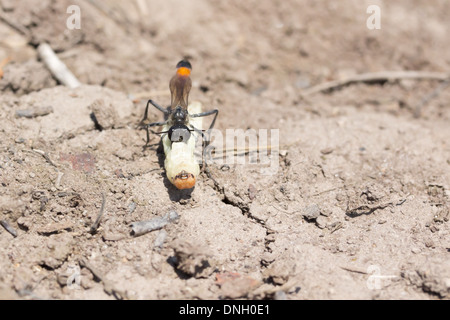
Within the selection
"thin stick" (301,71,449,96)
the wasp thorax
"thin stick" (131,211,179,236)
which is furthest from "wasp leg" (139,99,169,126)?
"thin stick" (301,71,449,96)

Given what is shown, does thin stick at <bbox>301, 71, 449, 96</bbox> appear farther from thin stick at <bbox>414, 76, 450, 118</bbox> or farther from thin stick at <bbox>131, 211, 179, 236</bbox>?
thin stick at <bbox>131, 211, 179, 236</bbox>

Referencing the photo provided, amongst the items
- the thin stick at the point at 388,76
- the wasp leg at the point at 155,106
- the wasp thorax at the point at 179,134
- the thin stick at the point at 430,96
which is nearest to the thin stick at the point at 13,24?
the wasp leg at the point at 155,106

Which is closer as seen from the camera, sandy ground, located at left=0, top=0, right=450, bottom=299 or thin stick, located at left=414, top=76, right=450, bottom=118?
sandy ground, located at left=0, top=0, right=450, bottom=299

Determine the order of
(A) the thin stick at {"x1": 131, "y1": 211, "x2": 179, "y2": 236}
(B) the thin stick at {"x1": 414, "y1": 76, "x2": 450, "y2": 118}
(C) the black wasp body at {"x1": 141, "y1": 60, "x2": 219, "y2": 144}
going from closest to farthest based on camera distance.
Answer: (A) the thin stick at {"x1": 131, "y1": 211, "x2": 179, "y2": 236} → (C) the black wasp body at {"x1": 141, "y1": 60, "x2": 219, "y2": 144} → (B) the thin stick at {"x1": 414, "y1": 76, "x2": 450, "y2": 118}

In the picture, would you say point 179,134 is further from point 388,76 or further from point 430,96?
point 430,96

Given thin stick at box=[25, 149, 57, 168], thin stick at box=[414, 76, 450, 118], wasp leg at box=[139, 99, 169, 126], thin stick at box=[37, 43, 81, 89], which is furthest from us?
thin stick at box=[414, 76, 450, 118]

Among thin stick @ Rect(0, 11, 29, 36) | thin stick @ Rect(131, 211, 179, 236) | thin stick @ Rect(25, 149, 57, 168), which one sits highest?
thin stick @ Rect(0, 11, 29, 36)

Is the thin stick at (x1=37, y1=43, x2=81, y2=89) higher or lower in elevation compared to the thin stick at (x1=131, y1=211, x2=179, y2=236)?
higher

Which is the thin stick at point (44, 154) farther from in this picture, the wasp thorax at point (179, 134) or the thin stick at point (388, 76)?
the thin stick at point (388, 76)
